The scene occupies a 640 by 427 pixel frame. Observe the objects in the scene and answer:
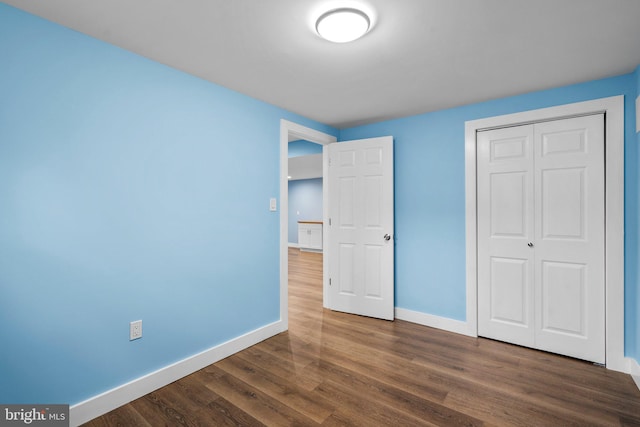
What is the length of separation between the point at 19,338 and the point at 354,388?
2033 mm

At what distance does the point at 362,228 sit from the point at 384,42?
2159 millimetres

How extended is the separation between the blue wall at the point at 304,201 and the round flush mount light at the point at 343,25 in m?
7.75

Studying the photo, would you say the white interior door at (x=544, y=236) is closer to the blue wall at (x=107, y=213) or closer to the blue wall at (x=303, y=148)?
the blue wall at (x=107, y=213)

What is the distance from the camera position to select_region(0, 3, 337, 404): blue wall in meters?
1.61

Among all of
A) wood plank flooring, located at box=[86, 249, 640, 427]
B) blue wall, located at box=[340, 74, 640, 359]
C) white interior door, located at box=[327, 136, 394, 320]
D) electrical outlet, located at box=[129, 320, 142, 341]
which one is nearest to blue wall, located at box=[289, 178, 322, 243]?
white interior door, located at box=[327, 136, 394, 320]

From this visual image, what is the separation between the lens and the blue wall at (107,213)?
5.27ft

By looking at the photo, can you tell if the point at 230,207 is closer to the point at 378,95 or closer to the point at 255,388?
the point at 255,388

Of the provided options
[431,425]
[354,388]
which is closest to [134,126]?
[354,388]
